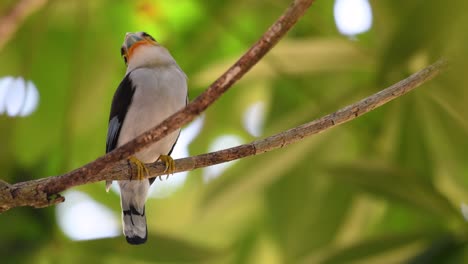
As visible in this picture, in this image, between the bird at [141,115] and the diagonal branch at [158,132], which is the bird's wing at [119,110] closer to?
the bird at [141,115]

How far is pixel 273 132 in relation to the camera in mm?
3197

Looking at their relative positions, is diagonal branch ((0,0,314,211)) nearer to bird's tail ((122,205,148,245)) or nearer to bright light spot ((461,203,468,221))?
bird's tail ((122,205,148,245))

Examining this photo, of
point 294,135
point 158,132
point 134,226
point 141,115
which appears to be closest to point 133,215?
point 134,226

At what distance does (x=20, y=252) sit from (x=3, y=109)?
56 cm

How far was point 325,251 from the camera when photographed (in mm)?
3232

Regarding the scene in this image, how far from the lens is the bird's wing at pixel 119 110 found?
8.71 feet

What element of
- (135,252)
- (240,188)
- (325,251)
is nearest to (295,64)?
(240,188)

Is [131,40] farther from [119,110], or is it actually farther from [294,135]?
[294,135]

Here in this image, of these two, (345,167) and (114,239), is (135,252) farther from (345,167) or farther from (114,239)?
(345,167)

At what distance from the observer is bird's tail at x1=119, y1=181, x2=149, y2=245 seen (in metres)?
2.60

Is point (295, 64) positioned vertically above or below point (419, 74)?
above

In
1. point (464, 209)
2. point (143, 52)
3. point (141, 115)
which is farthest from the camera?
point (464, 209)

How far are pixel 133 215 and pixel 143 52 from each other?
586 millimetres

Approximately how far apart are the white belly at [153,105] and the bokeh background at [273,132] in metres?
0.46
